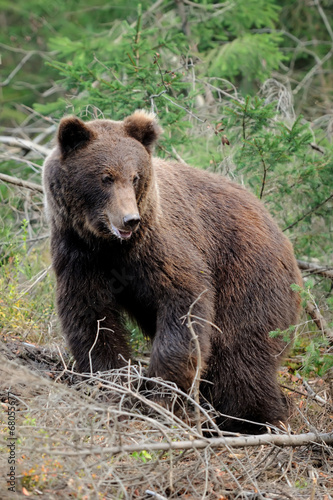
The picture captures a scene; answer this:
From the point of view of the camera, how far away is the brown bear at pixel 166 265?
4.68 metres

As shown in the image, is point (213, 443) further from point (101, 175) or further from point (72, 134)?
point (72, 134)

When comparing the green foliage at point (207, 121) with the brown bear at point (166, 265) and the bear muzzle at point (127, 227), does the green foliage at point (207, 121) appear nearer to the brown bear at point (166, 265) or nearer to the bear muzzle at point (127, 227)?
the brown bear at point (166, 265)

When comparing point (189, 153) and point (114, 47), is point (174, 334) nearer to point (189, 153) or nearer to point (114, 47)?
point (189, 153)

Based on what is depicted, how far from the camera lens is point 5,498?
129 inches

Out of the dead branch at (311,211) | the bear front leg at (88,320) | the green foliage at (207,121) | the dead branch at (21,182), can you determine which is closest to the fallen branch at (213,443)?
the green foliage at (207,121)

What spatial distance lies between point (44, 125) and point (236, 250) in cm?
961

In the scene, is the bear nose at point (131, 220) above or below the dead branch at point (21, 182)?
above

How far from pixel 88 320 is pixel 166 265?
0.76m

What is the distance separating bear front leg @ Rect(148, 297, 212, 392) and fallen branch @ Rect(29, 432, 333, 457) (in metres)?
0.99

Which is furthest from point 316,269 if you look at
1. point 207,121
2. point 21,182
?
point 21,182

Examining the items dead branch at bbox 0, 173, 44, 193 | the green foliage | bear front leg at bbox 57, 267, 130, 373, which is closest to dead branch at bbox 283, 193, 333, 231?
the green foliage

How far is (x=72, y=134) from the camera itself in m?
4.66

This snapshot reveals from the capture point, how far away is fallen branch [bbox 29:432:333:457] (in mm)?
3178

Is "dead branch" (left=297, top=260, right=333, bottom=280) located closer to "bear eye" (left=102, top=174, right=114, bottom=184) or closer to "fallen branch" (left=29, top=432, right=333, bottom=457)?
"fallen branch" (left=29, top=432, right=333, bottom=457)
